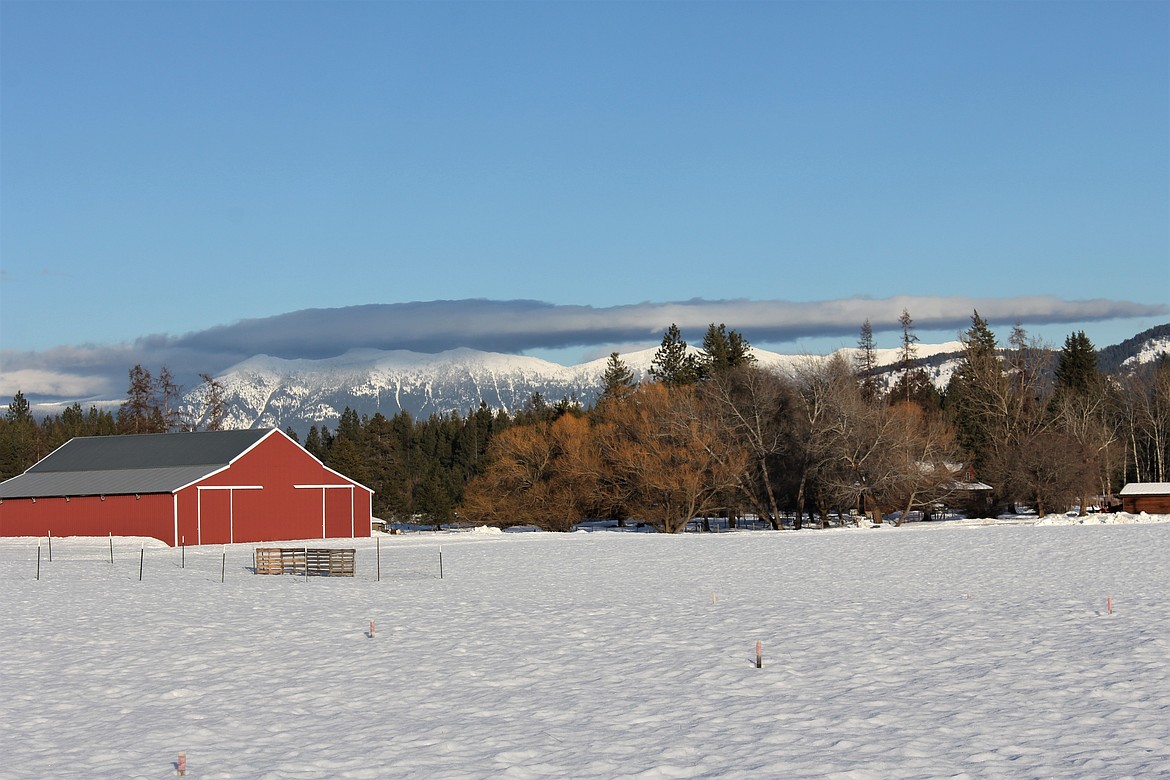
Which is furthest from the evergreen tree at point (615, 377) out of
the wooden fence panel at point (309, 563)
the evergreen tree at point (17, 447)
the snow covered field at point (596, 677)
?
the snow covered field at point (596, 677)

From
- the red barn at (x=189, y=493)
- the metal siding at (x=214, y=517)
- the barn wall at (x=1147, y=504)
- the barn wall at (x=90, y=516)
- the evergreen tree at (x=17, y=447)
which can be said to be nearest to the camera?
the barn wall at (x=90, y=516)

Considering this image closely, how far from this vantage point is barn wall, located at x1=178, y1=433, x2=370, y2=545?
2530 inches

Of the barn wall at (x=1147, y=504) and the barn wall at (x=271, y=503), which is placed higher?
the barn wall at (x=271, y=503)

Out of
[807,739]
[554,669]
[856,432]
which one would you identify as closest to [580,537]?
[856,432]

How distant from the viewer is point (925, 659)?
20391mm

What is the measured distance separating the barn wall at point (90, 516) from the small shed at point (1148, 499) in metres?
64.2

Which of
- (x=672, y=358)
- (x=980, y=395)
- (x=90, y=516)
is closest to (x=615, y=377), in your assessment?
(x=672, y=358)

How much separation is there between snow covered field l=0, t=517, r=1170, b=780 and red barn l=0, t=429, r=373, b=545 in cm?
2648

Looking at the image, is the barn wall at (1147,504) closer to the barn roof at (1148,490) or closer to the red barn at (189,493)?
the barn roof at (1148,490)

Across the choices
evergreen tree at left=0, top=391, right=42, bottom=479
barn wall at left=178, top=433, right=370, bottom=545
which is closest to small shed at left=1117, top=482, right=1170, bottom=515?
barn wall at left=178, top=433, right=370, bottom=545

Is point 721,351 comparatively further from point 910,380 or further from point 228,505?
point 228,505

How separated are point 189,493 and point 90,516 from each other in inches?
254

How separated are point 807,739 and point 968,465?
3077 inches

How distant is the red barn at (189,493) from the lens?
6381 cm
